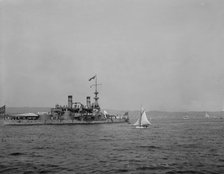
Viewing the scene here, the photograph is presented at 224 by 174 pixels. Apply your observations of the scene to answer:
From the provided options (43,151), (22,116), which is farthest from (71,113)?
(43,151)

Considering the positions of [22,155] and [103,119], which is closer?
[22,155]

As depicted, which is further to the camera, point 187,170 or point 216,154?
point 216,154

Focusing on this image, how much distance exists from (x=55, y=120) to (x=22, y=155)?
68093 millimetres

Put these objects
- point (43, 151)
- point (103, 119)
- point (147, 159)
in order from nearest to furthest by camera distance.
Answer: point (147, 159)
point (43, 151)
point (103, 119)

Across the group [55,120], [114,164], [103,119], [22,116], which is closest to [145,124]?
[103,119]

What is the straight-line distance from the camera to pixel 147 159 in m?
30.7

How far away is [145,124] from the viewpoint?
88312 millimetres

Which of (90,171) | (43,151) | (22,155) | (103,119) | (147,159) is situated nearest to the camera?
(90,171)

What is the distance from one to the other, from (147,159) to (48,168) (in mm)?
10198

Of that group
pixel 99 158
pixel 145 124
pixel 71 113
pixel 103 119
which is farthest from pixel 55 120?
pixel 99 158

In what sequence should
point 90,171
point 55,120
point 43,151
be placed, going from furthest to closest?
1. point 55,120
2. point 43,151
3. point 90,171

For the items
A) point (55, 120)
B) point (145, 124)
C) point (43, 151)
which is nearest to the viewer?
point (43, 151)

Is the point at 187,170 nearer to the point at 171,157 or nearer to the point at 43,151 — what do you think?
the point at 171,157

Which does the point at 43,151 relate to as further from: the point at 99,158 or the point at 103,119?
the point at 103,119
